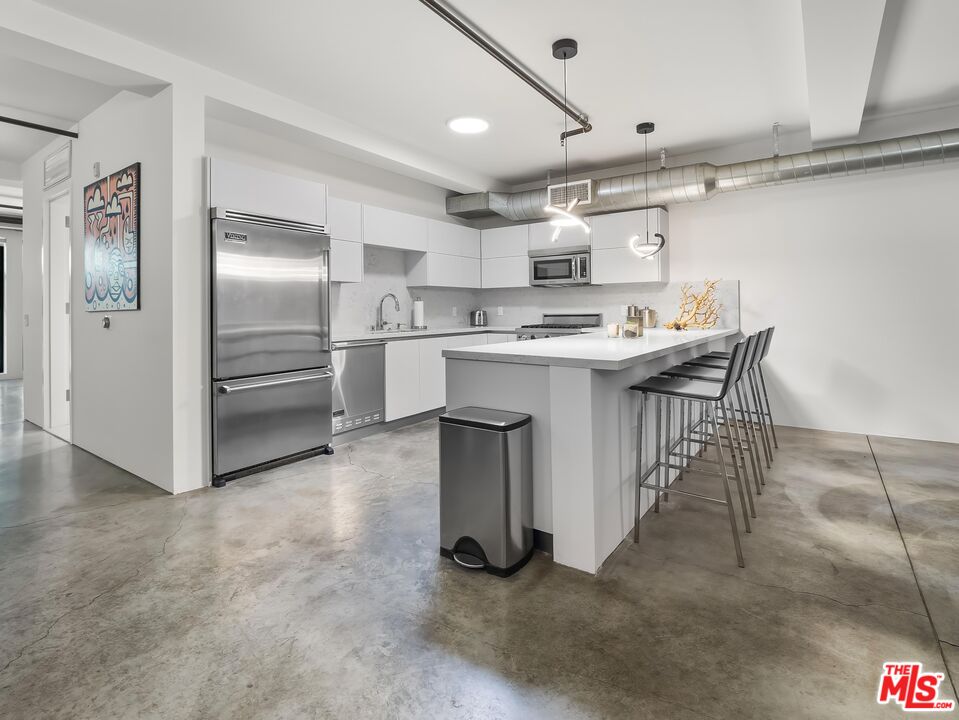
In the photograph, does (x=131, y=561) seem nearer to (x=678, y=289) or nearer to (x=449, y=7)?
(x=449, y=7)

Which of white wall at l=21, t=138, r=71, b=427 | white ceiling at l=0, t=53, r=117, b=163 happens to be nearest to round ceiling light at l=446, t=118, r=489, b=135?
white ceiling at l=0, t=53, r=117, b=163

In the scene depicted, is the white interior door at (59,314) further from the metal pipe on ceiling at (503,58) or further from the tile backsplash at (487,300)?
the metal pipe on ceiling at (503,58)

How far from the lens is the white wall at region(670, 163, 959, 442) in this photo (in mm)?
4352

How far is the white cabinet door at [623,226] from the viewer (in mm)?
5324

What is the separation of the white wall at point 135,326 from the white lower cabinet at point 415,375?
1948 millimetres

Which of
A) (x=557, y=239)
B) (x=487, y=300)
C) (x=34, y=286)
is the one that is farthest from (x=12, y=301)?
(x=557, y=239)

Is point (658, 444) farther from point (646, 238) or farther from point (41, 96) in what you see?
point (41, 96)

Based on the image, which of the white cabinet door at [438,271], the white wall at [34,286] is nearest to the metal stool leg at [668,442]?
the white cabinet door at [438,271]

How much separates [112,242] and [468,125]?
2.93 meters

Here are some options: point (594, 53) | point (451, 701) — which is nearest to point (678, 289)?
point (594, 53)

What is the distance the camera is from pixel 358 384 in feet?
15.1

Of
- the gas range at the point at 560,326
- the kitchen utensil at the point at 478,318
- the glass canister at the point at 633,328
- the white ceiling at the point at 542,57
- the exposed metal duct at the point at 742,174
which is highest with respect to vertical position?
the white ceiling at the point at 542,57

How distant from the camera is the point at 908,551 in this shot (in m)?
2.46

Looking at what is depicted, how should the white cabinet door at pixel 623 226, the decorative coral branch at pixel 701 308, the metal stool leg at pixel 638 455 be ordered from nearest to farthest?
the metal stool leg at pixel 638 455 → the decorative coral branch at pixel 701 308 → the white cabinet door at pixel 623 226
